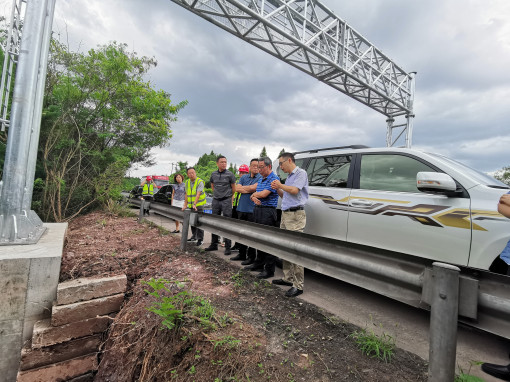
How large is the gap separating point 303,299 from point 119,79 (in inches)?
399

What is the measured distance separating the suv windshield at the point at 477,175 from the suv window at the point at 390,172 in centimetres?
37

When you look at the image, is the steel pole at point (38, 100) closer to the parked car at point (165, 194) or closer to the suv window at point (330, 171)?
the suv window at point (330, 171)

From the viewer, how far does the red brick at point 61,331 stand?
245 cm

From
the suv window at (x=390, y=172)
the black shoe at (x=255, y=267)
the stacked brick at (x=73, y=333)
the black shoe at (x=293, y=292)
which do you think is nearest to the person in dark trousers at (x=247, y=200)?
the black shoe at (x=255, y=267)

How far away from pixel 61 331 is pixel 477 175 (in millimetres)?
5057

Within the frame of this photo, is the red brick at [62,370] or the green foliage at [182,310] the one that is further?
the red brick at [62,370]

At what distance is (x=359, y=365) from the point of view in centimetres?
175

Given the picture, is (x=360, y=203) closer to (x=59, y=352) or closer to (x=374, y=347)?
(x=374, y=347)

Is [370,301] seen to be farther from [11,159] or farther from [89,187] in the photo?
[89,187]

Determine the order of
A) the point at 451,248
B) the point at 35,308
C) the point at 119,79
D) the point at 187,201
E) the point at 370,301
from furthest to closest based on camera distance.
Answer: the point at 119,79, the point at 187,201, the point at 370,301, the point at 451,248, the point at 35,308

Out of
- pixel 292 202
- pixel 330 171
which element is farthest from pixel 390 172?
pixel 292 202

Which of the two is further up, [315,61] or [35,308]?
[315,61]

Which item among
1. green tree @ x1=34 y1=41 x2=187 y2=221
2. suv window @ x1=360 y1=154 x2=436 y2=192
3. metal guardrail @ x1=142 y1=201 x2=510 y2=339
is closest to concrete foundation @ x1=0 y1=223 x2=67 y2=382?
metal guardrail @ x1=142 y1=201 x2=510 y2=339

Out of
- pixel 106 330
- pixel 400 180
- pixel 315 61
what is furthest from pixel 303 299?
pixel 315 61
